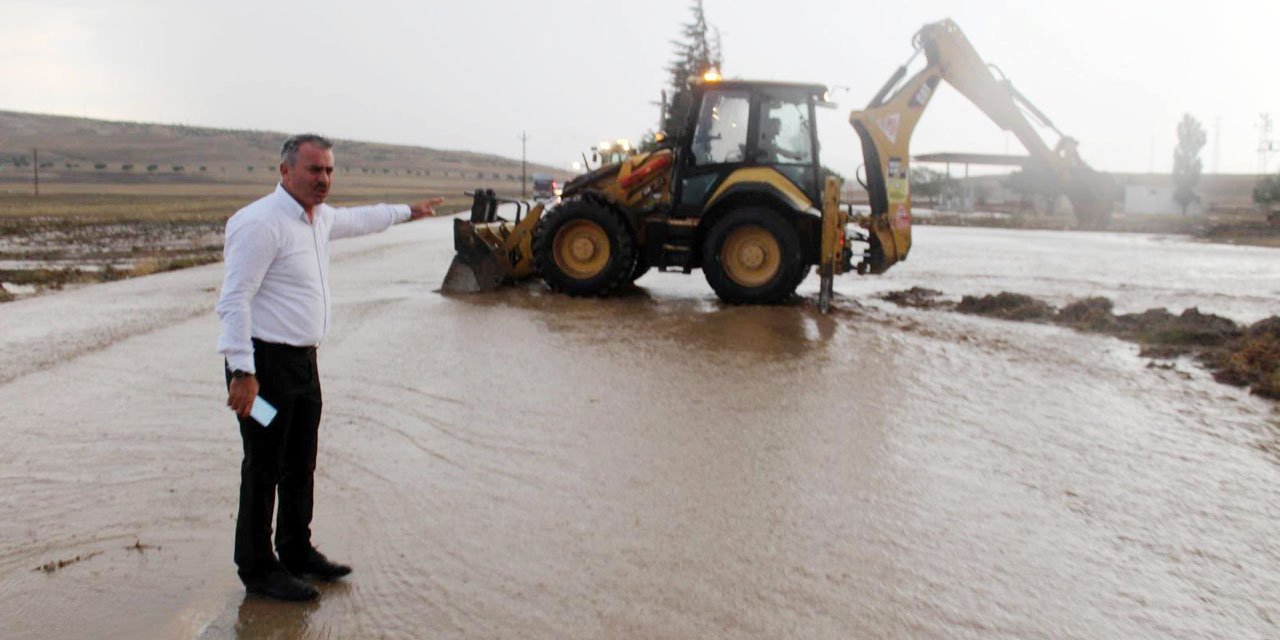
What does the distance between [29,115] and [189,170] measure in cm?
6414

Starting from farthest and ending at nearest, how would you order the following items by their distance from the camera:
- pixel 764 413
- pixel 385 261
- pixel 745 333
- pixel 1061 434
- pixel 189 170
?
pixel 189 170
pixel 385 261
pixel 745 333
pixel 764 413
pixel 1061 434

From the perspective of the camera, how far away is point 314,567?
4453 mm

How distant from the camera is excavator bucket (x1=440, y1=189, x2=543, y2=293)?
13898mm

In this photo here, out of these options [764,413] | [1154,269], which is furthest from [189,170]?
[764,413]

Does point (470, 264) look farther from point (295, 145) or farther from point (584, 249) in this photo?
point (295, 145)

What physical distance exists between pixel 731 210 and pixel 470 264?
139 inches

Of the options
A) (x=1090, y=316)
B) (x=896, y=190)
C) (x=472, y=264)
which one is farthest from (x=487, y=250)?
(x=1090, y=316)

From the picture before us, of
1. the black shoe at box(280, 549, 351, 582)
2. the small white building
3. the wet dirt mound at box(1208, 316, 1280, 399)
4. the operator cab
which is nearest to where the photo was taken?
the black shoe at box(280, 549, 351, 582)

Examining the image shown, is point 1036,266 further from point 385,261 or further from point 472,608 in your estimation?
point 472,608

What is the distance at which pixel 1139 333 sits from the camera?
11367 mm

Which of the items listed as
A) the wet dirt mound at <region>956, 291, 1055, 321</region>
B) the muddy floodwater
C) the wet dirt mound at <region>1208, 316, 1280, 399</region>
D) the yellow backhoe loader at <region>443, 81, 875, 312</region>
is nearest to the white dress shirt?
the muddy floodwater

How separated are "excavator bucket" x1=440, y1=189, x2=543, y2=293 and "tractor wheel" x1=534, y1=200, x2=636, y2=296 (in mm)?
590

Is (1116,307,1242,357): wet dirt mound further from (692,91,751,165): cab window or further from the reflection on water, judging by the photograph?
(692,91,751,165): cab window

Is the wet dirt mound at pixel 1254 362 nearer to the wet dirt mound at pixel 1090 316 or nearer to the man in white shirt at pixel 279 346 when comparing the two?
the wet dirt mound at pixel 1090 316
